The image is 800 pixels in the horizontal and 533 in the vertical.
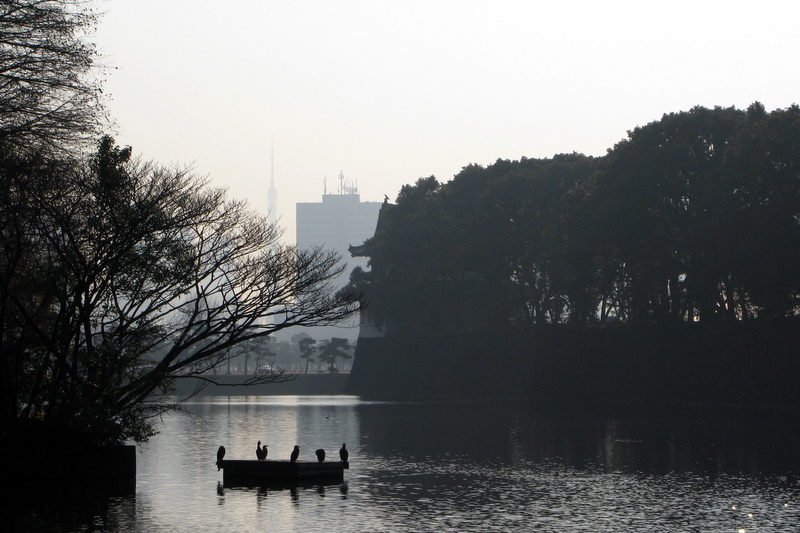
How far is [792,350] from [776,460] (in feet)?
87.8

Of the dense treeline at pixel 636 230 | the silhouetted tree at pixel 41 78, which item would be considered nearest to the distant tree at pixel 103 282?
the silhouetted tree at pixel 41 78

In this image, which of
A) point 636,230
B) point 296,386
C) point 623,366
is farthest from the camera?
Result: point 296,386

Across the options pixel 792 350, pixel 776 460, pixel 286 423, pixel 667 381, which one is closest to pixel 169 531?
pixel 776 460

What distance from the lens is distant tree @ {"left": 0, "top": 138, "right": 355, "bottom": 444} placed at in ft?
98.0

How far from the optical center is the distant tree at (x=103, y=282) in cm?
2988

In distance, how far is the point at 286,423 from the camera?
210ft

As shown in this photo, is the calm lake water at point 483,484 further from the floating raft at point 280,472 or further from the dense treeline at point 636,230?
the dense treeline at point 636,230

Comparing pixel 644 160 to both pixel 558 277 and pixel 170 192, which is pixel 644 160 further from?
pixel 170 192

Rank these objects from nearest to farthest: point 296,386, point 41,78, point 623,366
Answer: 1. point 41,78
2. point 623,366
3. point 296,386

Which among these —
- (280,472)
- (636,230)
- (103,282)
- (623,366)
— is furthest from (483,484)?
(623,366)

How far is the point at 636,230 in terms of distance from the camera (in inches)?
2640

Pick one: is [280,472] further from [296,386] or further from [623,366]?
[296,386]

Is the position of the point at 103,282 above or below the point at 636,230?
below

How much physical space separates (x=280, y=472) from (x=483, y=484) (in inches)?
237
